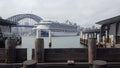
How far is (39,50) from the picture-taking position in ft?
42.5

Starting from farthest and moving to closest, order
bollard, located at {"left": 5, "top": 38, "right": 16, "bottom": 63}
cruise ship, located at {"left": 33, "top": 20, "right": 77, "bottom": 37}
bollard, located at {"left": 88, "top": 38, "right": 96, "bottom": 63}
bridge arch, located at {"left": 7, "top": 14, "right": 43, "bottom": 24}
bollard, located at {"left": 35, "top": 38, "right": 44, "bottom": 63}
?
1. bridge arch, located at {"left": 7, "top": 14, "right": 43, "bottom": 24}
2. cruise ship, located at {"left": 33, "top": 20, "right": 77, "bottom": 37}
3. bollard, located at {"left": 5, "top": 38, "right": 16, "bottom": 63}
4. bollard, located at {"left": 35, "top": 38, "right": 44, "bottom": 63}
5. bollard, located at {"left": 88, "top": 38, "right": 96, "bottom": 63}

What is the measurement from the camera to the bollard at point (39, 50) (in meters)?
12.9

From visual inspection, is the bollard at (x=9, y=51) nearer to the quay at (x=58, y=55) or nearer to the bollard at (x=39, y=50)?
the quay at (x=58, y=55)

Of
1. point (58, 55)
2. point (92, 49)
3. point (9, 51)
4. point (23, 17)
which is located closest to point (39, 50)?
point (58, 55)

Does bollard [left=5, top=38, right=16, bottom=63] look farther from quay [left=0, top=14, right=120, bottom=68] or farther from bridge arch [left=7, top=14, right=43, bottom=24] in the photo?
bridge arch [left=7, top=14, right=43, bottom=24]

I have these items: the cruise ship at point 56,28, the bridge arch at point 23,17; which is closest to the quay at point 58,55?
the cruise ship at point 56,28

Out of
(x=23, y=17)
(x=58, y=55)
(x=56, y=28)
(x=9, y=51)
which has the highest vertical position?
(x=23, y=17)

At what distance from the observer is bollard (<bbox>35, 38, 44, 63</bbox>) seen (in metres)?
12.9

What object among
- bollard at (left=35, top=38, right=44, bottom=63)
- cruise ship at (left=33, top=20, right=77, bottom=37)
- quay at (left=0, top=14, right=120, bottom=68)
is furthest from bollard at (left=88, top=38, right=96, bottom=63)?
cruise ship at (left=33, top=20, right=77, bottom=37)

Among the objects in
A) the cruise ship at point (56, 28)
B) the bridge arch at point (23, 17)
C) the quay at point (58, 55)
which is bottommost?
the quay at point (58, 55)

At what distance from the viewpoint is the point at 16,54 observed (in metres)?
13.4

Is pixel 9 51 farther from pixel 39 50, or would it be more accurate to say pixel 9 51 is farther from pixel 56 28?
pixel 56 28

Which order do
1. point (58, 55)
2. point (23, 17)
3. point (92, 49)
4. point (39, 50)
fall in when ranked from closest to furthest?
point (92, 49) < point (39, 50) < point (58, 55) < point (23, 17)

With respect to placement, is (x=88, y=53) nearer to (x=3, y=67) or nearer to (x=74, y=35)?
(x=3, y=67)
